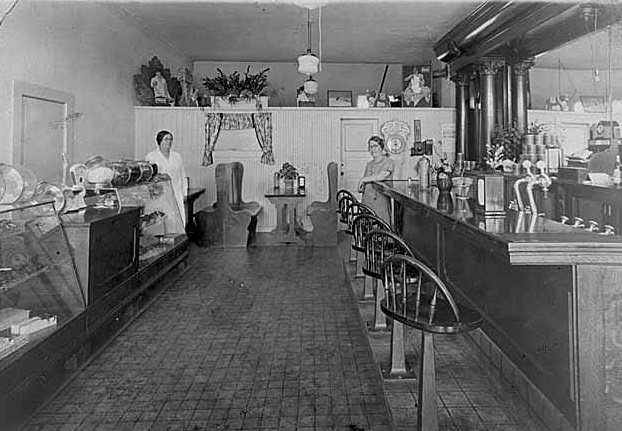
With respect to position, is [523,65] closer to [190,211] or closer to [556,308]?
[190,211]

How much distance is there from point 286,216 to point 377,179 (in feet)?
8.96

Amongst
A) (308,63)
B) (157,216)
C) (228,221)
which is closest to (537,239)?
(157,216)

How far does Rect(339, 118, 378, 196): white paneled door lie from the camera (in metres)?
9.67

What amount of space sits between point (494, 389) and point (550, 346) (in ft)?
2.14

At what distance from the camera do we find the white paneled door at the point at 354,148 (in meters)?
9.67

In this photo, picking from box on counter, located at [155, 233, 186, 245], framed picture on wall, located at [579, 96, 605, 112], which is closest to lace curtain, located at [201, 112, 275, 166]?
box on counter, located at [155, 233, 186, 245]

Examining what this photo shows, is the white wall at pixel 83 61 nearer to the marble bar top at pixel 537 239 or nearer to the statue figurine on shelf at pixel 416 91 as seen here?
the marble bar top at pixel 537 239

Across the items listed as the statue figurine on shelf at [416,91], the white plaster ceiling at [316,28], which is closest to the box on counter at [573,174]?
the white plaster ceiling at [316,28]

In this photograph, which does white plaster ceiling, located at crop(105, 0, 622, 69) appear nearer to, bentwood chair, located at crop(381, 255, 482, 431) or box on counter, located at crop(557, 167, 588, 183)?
box on counter, located at crop(557, 167, 588, 183)

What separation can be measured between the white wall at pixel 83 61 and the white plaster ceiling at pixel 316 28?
14.8 inches

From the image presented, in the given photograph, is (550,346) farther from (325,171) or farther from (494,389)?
(325,171)

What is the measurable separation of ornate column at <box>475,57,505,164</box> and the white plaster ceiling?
0.74 m

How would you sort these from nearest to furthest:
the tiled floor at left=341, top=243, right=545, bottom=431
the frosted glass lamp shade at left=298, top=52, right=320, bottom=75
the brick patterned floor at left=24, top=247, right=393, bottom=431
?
the tiled floor at left=341, top=243, right=545, bottom=431 → the brick patterned floor at left=24, top=247, right=393, bottom=431 → the frosted glass lamp shade at left=298, top=52, right=320, bottom=75

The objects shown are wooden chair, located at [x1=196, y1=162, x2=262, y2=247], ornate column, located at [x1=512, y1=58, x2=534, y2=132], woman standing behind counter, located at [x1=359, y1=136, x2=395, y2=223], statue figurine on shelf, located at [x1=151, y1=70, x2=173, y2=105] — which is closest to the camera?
woman standing behind counter, located at [x1=359, y1=136, x2=395, y2=223]
